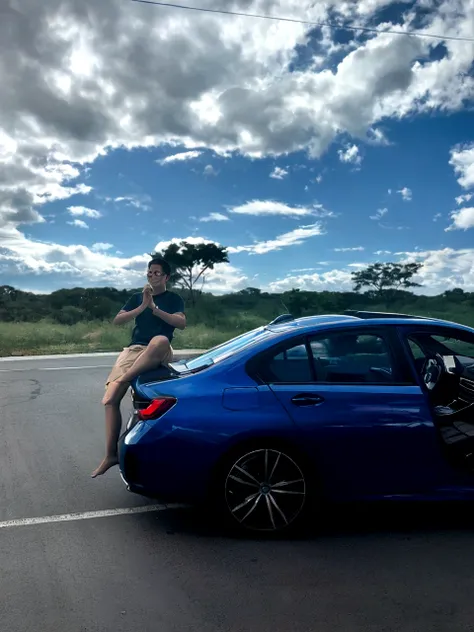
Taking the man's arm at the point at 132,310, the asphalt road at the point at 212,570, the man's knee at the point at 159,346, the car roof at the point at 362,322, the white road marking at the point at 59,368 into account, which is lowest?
the asphalt road at the point at 212,570

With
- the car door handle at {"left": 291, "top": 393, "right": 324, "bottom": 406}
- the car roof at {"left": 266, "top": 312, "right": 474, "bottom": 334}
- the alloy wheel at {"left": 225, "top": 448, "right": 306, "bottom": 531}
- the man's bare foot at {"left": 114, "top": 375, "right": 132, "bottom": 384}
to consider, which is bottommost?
the alloy wheel at {"left": 225, "top": 448, "right": 306, "bottom": 531}

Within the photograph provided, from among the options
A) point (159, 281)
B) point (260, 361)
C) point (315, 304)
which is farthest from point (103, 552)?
point (315, 304)

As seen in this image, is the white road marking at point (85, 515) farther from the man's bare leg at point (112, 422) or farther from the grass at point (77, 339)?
the grass at point (77, 339)

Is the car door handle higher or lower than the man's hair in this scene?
lower

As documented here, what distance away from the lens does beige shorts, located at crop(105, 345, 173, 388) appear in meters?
5.14

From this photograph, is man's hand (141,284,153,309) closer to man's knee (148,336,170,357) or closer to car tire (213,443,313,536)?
man's knee (148,336,170,357)

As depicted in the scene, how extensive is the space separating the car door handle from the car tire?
1.00ft

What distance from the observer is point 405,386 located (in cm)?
414

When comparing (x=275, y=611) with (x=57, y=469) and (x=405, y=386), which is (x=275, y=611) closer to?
(x=405, y=386)

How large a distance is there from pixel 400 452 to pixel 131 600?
6.32 ft

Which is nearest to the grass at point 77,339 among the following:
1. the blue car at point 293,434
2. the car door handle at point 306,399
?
the blue car at point 293,434

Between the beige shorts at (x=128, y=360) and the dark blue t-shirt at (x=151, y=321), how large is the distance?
0.11 m

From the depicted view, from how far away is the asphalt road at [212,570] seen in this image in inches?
116

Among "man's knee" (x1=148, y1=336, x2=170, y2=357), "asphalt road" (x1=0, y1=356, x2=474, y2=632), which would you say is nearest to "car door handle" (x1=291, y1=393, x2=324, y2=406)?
"asphalt road" (x1=0, y1=356, x2=474, y2=632)
